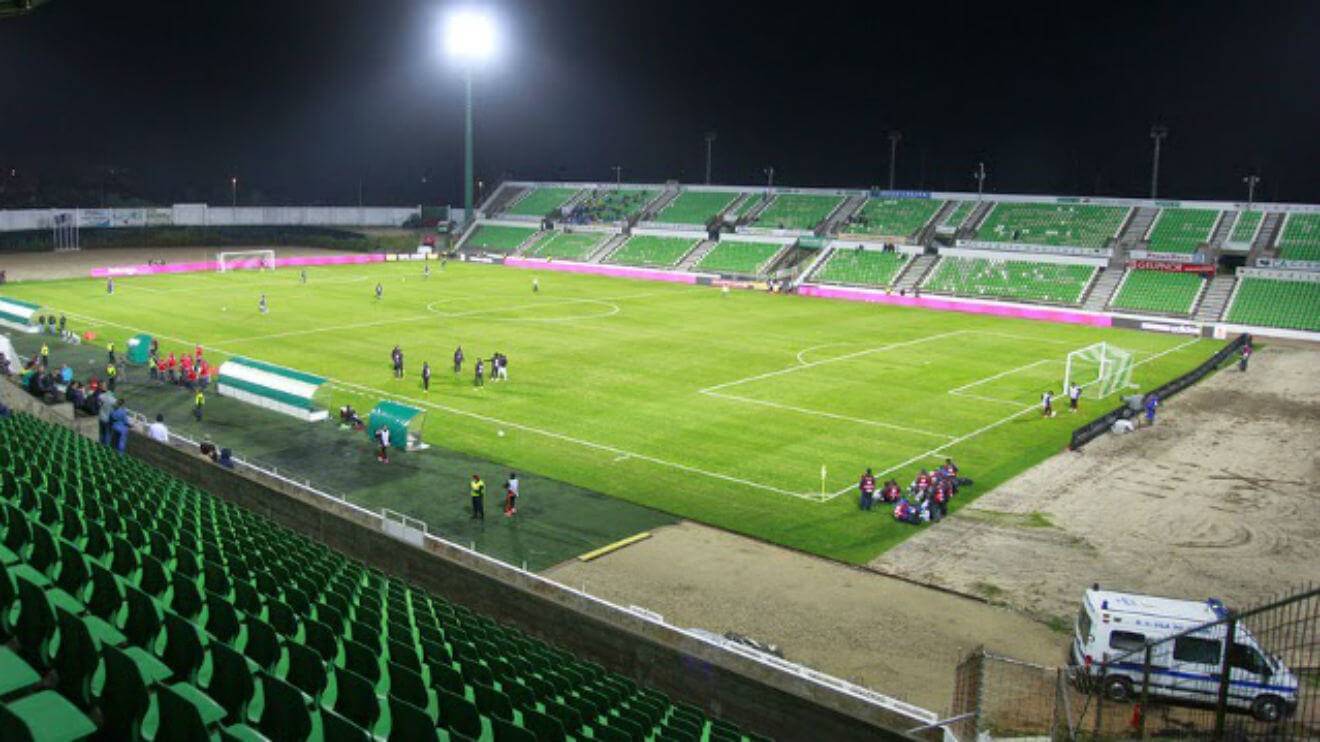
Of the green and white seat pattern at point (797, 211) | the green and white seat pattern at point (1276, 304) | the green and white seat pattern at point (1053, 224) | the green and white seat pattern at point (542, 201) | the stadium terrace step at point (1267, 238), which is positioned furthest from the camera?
the green and white seat pattern at point (542, 201)

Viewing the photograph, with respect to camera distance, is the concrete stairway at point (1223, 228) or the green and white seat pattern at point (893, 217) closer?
the concrete stairway at point (1223, 228)

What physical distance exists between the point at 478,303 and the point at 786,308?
67.7 ft

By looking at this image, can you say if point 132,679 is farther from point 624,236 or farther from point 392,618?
point 624,236

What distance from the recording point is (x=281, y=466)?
28.9 m

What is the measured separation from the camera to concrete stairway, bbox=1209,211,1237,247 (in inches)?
2908

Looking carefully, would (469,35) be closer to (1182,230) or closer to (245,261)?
(245,261)

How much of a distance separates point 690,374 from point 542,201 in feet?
240

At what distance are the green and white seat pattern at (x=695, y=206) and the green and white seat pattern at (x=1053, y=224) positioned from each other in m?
26.8

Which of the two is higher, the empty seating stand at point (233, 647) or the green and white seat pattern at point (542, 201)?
the green and white seat pattern at point (542, 201)

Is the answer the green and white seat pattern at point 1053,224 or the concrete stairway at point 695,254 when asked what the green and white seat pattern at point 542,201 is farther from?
the green and white seat pattern at point 1053,224

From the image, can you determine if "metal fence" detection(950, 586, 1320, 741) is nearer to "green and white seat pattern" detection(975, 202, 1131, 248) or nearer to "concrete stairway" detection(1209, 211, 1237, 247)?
"concrete stairway" detection(1209, 211, 1237, 247)

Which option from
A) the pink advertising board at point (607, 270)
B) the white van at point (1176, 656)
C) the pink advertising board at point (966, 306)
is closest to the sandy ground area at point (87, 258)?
the pink advertising board at point (607, 270)

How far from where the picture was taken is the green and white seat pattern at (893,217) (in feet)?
288

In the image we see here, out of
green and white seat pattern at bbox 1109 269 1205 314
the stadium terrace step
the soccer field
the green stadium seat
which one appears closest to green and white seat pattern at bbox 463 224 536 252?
the soccer field
